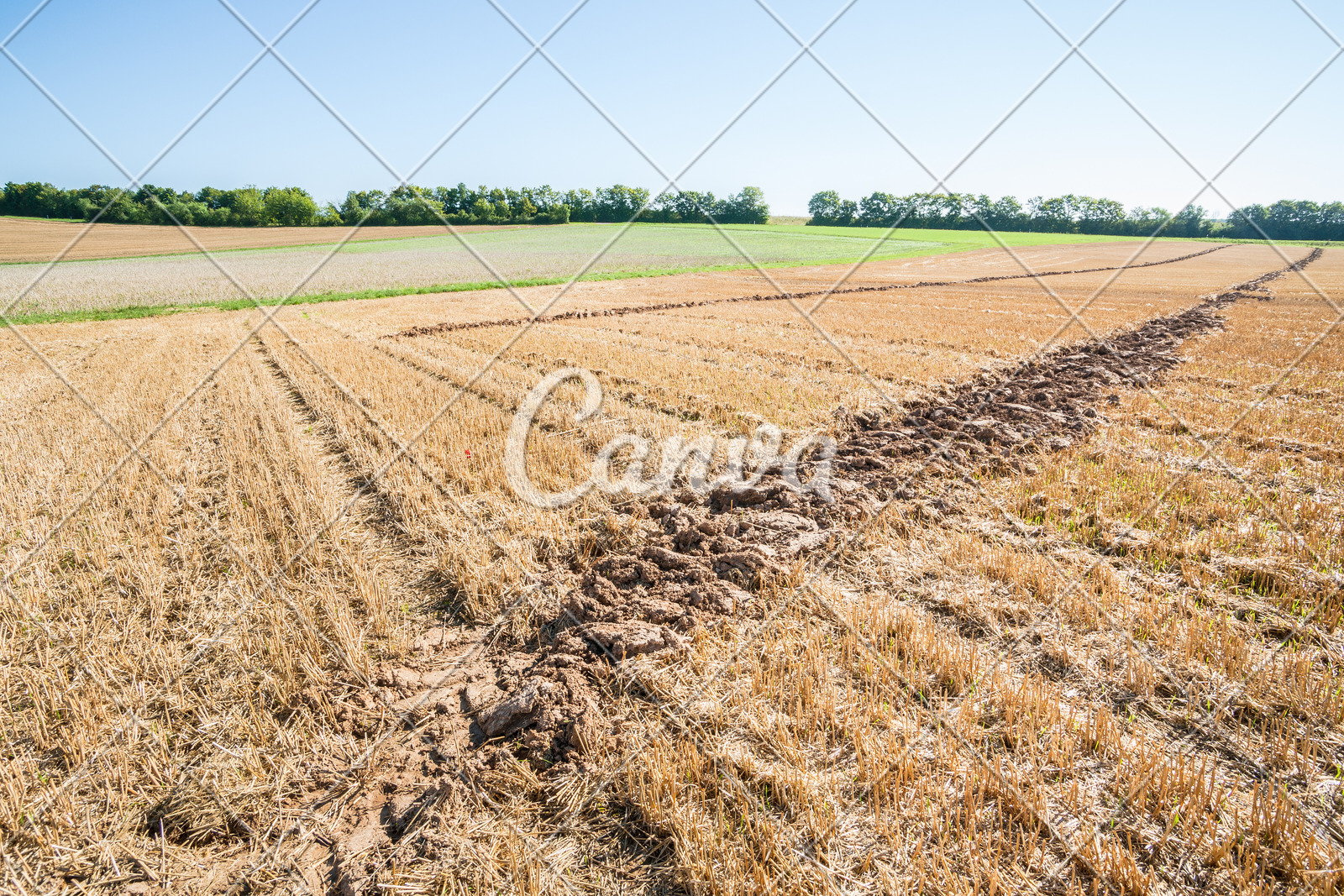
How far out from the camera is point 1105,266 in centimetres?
4547

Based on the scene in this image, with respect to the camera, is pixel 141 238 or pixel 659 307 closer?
pixel 659 307

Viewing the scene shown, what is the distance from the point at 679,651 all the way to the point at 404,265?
43.2 meters

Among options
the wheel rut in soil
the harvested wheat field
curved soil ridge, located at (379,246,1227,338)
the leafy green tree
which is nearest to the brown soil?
the leafy green tree

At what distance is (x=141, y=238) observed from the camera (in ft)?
183

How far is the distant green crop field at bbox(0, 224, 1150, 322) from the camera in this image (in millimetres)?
27438

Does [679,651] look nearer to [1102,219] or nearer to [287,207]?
[287,207]

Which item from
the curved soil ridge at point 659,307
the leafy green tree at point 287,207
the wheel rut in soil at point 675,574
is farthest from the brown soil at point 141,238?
the wheel rut in soil at point 675,574

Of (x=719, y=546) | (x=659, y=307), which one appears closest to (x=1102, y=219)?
(x=659, y=307)

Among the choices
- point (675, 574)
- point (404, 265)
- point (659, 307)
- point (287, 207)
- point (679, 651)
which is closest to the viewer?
point (679, 651)

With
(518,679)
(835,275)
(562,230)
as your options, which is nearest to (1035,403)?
(518,679)

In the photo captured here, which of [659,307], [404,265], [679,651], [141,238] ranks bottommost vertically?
[679,651]

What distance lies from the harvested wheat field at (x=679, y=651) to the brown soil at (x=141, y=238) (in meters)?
50.0

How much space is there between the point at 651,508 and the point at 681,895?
3.70m

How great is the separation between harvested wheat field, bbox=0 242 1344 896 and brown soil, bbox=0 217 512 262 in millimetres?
50015
